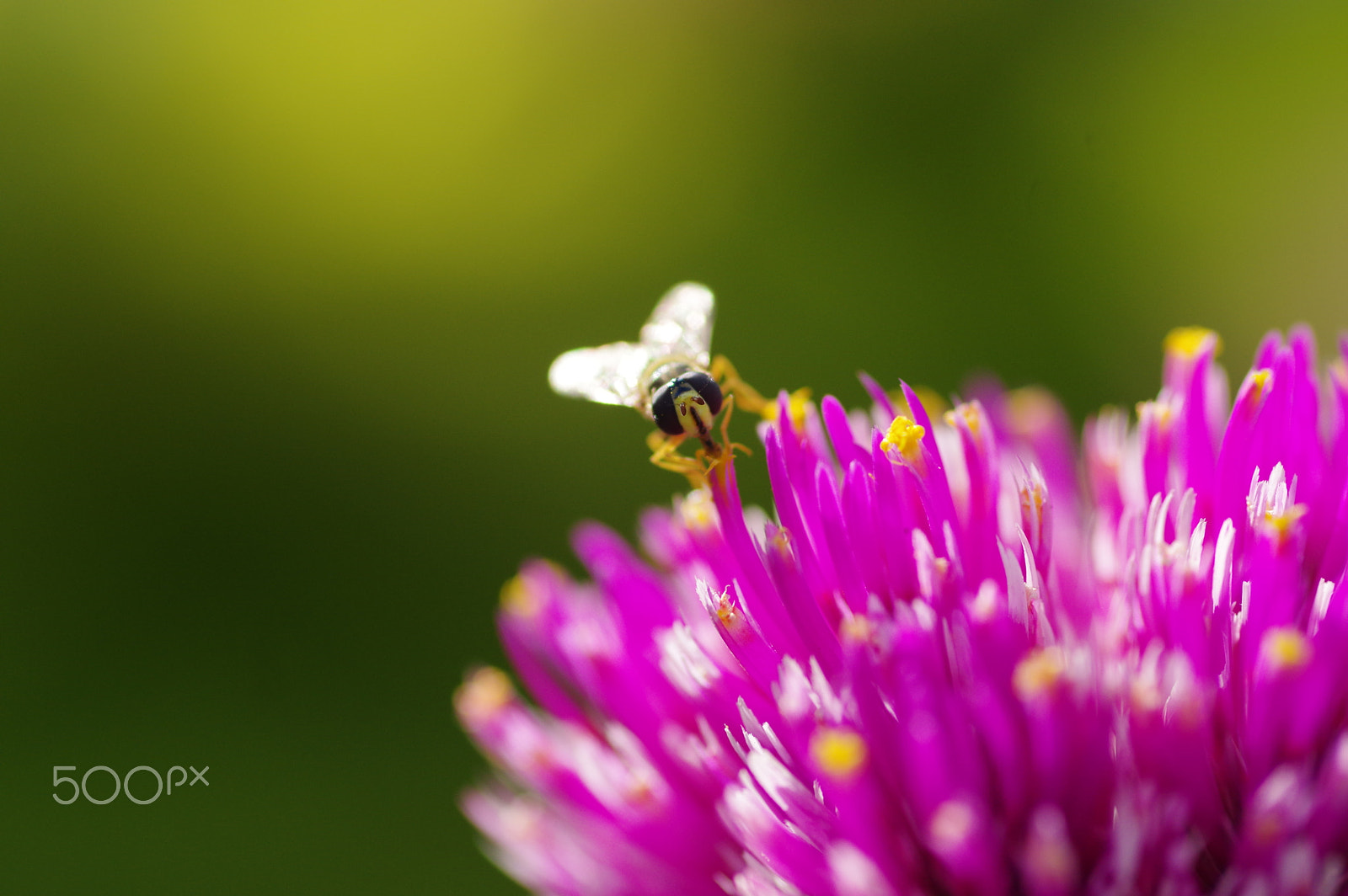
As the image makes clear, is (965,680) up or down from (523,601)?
Result: down

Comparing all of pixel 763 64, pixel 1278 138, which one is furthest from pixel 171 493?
pixel 1278 138

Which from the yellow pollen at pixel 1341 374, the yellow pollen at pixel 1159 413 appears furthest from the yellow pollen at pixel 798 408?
the yellow pollen at pixel 1341 374

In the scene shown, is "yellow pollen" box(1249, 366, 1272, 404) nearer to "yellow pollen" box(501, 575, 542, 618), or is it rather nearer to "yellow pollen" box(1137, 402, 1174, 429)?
"yellow pollen" box(1137, 402, 1174, 429)

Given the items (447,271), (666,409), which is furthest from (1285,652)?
(447,271)

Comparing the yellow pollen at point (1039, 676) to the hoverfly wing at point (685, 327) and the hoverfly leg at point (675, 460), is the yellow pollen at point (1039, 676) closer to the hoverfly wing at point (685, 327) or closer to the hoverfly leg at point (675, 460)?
Answer: the hoverfly leg at point (675, 460)

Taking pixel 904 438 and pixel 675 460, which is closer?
pixel 904 438

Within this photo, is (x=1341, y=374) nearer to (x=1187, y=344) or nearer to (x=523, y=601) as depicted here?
(x=1187, y=344)

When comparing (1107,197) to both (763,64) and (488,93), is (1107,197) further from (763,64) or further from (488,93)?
(488,93)

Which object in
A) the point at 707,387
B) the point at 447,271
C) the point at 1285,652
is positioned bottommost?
the point at 1285,652
